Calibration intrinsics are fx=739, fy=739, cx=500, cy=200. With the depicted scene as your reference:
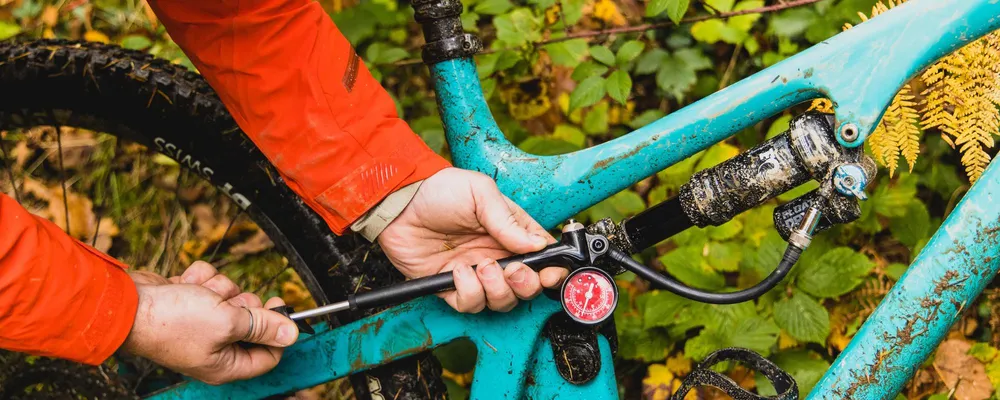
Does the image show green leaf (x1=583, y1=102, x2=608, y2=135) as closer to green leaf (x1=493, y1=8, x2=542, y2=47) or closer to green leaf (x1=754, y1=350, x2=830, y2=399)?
green leaf (x1=493, y1=8, x2=542, y2=47)

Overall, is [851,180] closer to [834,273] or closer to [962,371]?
[834,273]

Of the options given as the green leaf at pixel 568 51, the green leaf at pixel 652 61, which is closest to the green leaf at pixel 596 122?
the green leaf at pixel 652 61

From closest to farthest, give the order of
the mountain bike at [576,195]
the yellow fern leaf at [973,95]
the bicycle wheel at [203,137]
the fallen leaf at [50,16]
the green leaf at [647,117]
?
the mountain bike at [576,195] < the yellow fern leaf at [973,95] < the bicycle wheel at [203,137] < the green leaf at [647,117] < the fallen leaf at [50,16]

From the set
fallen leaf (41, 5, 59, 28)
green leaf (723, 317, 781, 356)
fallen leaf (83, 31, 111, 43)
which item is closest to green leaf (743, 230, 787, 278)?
green leaf (723, 317, 781, 356)

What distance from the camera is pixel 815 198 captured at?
1169 millimetres

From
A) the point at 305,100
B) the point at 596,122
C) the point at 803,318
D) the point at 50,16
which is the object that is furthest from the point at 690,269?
the point at 50,16

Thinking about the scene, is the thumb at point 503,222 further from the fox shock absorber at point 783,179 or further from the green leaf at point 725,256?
the green leaf at point 725,256

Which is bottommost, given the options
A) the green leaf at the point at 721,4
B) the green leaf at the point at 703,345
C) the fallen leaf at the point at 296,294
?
the fallen leaf at the point at 296,294

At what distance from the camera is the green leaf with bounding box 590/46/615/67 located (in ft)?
6.18

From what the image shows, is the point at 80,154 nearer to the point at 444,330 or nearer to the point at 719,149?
the point at 444,330

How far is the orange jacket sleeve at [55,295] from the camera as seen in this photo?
41.2 inches

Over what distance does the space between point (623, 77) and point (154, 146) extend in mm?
1102

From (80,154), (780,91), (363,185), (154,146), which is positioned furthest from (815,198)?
(80,154)

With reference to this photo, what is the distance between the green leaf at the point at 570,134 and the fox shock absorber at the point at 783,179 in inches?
38.8
